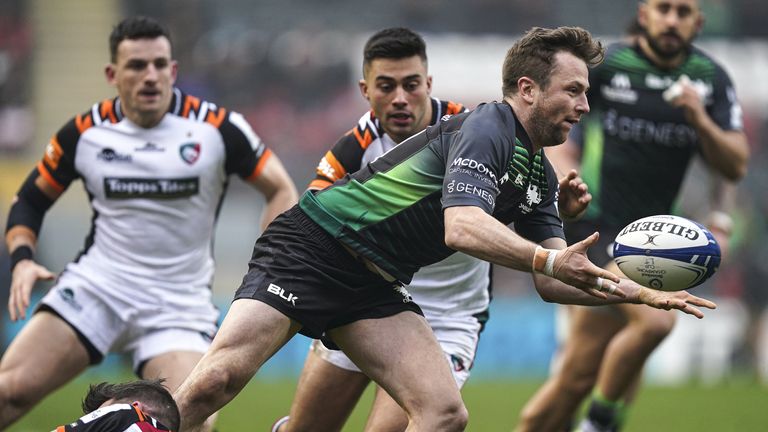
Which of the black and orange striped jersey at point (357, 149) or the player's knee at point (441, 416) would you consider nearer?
the player's knee at point (441, 416)

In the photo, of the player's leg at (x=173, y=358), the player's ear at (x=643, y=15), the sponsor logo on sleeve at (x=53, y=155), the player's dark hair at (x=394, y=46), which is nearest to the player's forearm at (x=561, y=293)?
the player's dark hair at (x=394, y=46)

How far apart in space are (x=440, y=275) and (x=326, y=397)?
0.93 m

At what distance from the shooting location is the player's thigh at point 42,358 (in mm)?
6512

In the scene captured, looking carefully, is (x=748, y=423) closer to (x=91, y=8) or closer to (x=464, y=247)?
(x=464, y=247)

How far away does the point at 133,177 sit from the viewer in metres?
7.10

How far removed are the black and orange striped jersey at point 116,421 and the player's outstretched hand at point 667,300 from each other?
6.79ft

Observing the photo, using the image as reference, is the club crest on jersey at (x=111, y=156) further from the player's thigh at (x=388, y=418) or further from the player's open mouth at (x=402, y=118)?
the player's thigh at (x=388, y=418)

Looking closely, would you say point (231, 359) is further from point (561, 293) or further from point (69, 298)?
point (69, 298)

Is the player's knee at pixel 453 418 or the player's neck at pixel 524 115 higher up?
the player's neck at pixel 524 115

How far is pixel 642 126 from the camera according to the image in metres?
8.28

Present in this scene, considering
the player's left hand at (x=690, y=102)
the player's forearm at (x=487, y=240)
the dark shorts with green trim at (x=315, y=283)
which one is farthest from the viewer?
the player's left hand at (x=690, y=102)

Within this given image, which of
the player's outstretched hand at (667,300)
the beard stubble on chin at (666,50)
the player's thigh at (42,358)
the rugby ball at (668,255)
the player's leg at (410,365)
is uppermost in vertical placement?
the beard stubble on chin at (666,50)

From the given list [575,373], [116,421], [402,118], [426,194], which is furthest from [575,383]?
[116,421]

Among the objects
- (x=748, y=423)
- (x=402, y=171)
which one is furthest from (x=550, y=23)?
(x=402, y=171)
